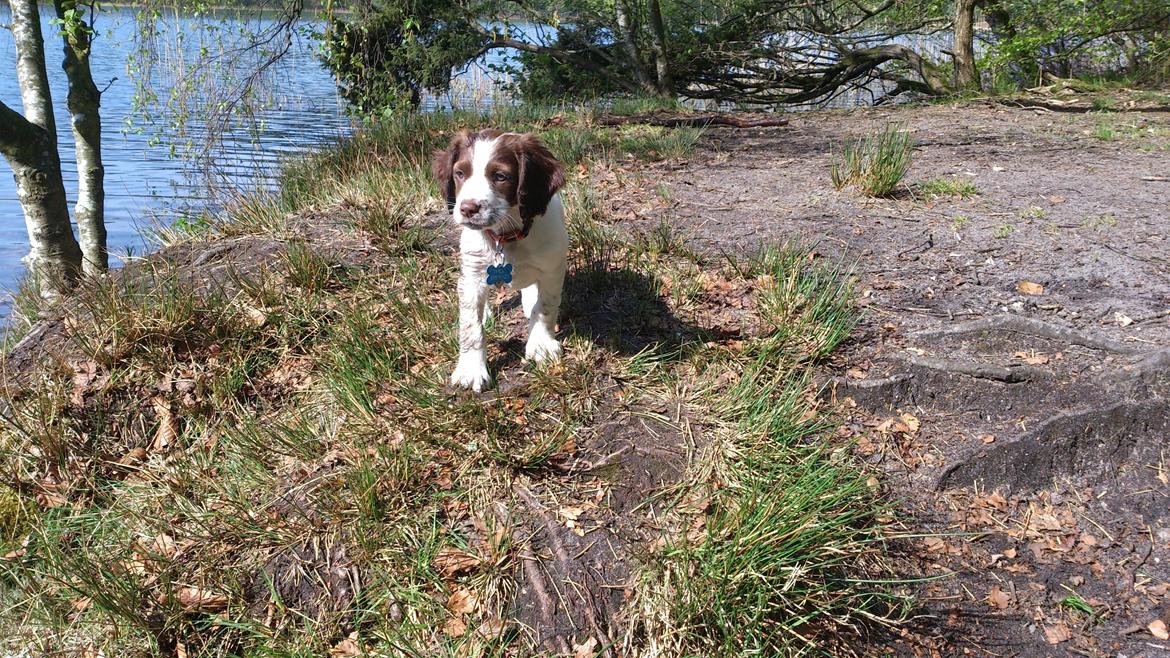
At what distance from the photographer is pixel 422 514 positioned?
288 centimetres

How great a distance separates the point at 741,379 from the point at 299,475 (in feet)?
6.68

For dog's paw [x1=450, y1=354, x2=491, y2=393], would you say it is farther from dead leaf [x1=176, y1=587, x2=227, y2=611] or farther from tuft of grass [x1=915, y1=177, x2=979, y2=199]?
tuft of grass [x1=915, y1=177, x2=979, y2=199]

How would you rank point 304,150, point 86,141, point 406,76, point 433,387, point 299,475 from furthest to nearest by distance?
point 406,76
point 304,150
point 86,141
point 433,387
point 299,475

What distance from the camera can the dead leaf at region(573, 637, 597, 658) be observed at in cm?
248

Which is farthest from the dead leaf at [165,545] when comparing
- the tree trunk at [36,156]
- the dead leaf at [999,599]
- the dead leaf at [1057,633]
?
the tree trunk at [36,156]

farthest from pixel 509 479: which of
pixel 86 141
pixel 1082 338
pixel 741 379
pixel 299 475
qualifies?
pixel 86 141

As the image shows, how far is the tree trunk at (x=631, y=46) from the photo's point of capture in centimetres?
1434

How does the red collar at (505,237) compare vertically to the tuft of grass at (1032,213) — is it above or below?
above

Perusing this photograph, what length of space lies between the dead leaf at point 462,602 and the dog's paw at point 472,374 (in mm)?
1041

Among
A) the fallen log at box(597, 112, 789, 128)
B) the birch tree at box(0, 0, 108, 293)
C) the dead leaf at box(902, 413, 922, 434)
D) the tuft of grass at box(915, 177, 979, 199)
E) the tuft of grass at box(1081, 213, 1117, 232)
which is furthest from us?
the fallen log at box(597, 112, 789, 128)

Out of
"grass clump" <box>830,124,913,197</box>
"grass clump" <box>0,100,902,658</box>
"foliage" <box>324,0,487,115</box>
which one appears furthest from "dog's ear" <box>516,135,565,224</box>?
"grass clump" <box>830,124,913,197</box>

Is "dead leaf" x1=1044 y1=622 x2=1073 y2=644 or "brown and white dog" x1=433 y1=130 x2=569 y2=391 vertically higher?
"brown and white dog" x1=433 y1=130 x2=569 y2=391

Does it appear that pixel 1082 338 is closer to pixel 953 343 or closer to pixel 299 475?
pixel 953 343

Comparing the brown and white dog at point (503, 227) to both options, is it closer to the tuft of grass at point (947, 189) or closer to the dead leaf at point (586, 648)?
the dead leaf at point (586, 648)
